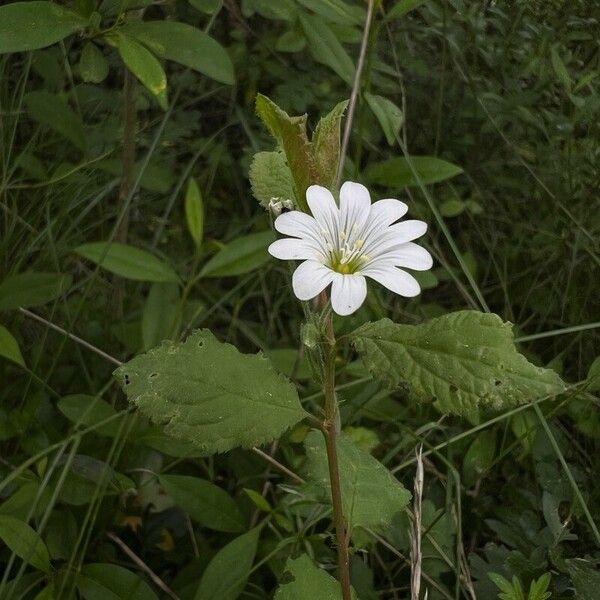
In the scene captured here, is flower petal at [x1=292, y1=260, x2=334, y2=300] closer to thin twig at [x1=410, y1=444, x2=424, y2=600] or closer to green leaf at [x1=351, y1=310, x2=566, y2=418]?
green leaf at [x1=351, y1=310, x2=566, y2=418]

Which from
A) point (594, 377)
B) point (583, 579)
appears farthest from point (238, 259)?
point (583, 579)

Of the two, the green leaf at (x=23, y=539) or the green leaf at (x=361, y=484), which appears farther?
the green leaf at (x=23, y=539)

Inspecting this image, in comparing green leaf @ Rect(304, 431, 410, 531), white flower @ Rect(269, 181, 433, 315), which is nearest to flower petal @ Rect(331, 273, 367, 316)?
white flower @ Rect(269, 181, 433, 315)

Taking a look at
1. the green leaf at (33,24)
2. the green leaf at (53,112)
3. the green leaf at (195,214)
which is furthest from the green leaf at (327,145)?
the green leaf at (53,112)

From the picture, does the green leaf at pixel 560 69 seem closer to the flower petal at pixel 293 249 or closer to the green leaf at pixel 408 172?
the green leaf at pixel 408 172

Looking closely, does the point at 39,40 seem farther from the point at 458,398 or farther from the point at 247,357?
the point at 458,398

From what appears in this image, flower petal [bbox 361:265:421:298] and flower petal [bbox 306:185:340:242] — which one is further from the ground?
flower petal [bbox 306:185:340:242]

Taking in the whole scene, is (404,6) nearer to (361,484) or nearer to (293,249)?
(293,249)
